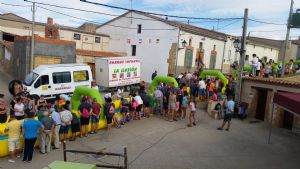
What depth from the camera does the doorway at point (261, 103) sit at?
59.4ft

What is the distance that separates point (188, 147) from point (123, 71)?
1359cm

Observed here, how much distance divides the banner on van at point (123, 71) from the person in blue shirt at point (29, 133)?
1412 centimetres

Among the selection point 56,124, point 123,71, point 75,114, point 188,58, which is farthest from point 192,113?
point 188,58

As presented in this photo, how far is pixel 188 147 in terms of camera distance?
11.9 metres

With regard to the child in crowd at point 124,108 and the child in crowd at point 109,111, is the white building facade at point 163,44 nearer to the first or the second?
the child in crowd at point 124,108

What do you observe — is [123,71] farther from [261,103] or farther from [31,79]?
[261,103]

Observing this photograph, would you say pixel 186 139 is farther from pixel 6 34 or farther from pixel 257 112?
pixel 6 34

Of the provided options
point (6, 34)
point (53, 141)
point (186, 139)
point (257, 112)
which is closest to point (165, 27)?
point (257, 112)

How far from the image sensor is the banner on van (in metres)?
23.8

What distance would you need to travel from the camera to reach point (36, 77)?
17.9 metres

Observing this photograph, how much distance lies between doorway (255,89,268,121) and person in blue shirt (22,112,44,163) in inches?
533

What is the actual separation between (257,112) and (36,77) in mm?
13924

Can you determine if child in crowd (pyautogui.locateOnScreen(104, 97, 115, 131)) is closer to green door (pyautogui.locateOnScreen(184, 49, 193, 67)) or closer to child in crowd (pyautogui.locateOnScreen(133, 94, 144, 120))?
child in crowd (pyautogui.locateOnScreen(133, 94, 144, 120))

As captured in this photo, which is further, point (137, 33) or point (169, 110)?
point (137, 33)
